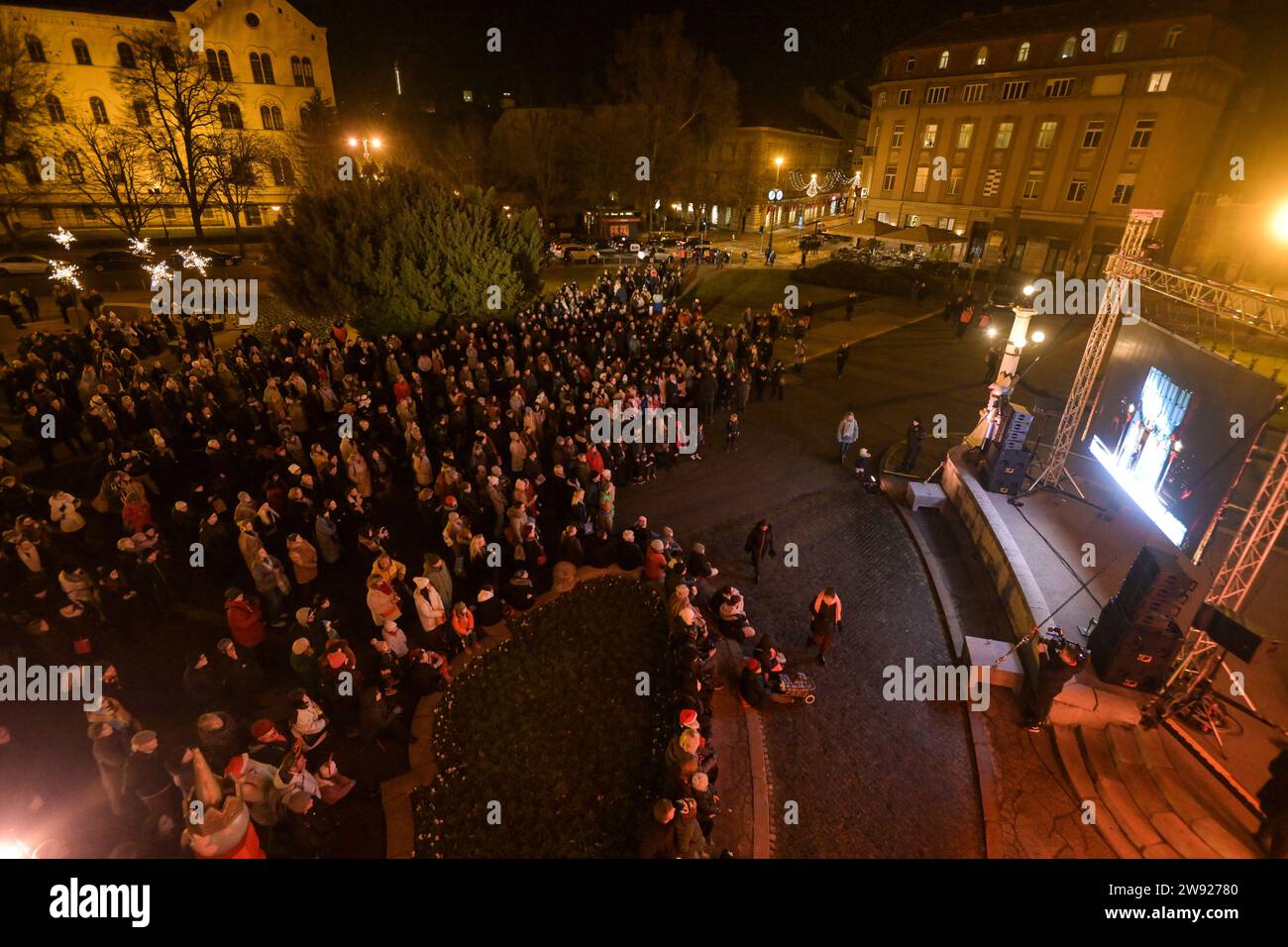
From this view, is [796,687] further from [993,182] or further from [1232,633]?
[993,182]

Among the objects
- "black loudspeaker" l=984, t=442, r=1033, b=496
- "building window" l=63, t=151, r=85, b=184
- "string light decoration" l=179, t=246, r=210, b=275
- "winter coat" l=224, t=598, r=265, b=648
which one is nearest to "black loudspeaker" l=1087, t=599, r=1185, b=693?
"black loudspeaker" l=984, t=442, r=1033, b=496

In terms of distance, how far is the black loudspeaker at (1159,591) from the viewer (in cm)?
708

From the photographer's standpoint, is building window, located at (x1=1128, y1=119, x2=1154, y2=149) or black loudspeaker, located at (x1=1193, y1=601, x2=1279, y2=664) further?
building window, located at (x1=1128, y1=119, x2=1154, y2=149)

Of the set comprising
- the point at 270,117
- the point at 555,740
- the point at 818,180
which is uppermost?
the point at 270,117

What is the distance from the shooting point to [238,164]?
30.2 m

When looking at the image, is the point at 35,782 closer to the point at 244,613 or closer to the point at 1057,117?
the point at 244,613

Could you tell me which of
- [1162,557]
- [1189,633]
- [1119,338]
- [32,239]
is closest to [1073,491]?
[1119,338]

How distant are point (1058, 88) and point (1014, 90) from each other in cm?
243

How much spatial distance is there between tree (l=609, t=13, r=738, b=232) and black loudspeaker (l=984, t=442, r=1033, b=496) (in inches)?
1339

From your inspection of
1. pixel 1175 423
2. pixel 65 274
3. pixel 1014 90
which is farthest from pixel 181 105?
pixel 1014 90

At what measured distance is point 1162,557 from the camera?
724 cm

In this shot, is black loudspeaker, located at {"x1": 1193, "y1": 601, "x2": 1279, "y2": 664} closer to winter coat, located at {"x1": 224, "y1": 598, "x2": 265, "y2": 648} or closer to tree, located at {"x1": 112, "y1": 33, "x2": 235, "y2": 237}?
winter coat, located at {"x1": 224, "y1": 598, "x2": 265, "y2": 648}

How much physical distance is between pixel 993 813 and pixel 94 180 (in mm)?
50699

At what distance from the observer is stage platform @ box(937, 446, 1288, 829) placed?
7.31 metres
